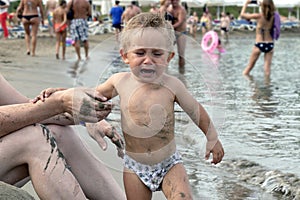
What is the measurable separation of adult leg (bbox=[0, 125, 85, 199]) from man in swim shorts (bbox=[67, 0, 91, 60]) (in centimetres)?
1098

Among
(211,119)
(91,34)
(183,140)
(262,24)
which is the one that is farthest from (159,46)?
(91,34)

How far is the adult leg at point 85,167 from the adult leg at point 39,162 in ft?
0.64

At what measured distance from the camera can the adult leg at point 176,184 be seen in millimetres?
2770

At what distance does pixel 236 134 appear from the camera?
5.86 metres

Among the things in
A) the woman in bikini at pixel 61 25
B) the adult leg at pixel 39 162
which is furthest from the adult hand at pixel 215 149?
the woman in bikini at pixel 61 25

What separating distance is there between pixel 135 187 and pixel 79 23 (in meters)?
11.1

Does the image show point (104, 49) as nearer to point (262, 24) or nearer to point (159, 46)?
point (159, 46)

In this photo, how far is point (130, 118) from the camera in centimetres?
288

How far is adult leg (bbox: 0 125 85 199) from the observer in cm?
256

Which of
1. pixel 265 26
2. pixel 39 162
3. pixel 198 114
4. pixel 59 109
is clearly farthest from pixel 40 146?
pixel 265 26

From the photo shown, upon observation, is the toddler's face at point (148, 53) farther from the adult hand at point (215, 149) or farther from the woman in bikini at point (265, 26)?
the woman in bikini at point (265, 26)

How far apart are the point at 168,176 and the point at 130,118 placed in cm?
31

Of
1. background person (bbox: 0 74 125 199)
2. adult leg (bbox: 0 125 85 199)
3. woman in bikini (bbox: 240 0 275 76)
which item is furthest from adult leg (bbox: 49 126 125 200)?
woman in bikini (bbox: 240 0 275 76)

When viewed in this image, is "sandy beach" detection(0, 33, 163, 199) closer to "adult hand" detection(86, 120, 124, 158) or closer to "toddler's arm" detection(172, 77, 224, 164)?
"adult hand" detection(86, 120, 124, 158)
